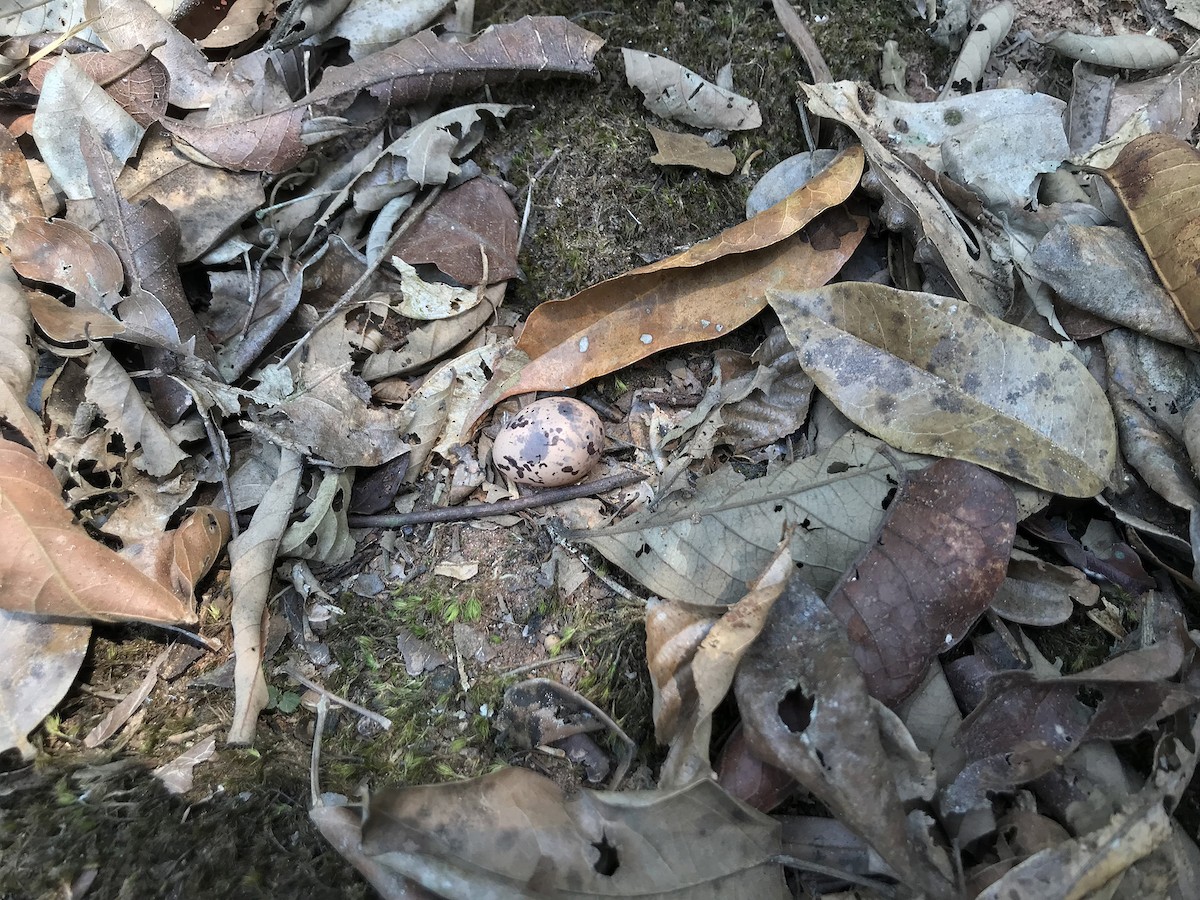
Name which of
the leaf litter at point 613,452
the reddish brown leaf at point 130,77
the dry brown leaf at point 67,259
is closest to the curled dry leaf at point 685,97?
the leaf litter at point 613,452

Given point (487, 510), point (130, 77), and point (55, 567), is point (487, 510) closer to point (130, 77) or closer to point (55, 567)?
point (55, 567)

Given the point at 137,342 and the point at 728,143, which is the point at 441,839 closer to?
the point at 137,342

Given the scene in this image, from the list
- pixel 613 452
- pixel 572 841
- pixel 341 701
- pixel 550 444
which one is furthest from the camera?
pixel 613 452

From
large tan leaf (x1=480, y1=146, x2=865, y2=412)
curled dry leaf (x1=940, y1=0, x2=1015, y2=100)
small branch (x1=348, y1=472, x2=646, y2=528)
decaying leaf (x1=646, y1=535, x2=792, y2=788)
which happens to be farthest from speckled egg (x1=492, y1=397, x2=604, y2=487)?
curled dry leaf (x1=940, y1=0, x2=1015, y2=100)

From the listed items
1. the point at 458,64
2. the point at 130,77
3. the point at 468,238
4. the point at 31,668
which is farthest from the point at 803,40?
the point at 31,668

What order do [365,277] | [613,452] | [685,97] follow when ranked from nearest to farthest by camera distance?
[613,452] < [365,277] < [685,97]

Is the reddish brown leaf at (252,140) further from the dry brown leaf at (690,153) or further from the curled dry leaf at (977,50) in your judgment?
the curled dry leaf at (977,50)

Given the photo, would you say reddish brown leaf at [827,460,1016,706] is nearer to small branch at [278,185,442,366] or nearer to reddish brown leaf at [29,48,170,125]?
small branch at [278,185,442,366]
